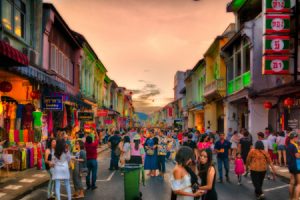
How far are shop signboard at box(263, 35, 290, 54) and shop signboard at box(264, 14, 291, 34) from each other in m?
0.32

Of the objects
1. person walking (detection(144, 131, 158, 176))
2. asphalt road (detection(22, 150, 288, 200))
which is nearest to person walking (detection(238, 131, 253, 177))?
asphalt road (detection(22, 150, 288, 200))

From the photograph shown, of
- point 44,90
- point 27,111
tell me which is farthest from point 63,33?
point 27,111

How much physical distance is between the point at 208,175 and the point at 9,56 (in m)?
7.60

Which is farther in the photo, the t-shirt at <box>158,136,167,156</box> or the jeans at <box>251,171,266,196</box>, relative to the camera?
the t-shirt at <box>158,136,167,156</box>

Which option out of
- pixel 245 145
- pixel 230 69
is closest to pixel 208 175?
pixel 245 145

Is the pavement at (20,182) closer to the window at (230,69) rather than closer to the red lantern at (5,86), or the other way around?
the red lantern at (5,86)

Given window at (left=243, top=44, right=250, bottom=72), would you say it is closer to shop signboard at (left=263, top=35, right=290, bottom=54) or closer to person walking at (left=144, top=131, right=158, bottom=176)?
shop signboard at (left=263, top=35, right=290, bottom=54)

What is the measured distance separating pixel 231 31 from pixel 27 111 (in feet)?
74.1

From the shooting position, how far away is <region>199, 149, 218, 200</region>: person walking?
6457 mm

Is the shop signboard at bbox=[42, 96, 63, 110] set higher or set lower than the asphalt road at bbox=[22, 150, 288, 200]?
higher

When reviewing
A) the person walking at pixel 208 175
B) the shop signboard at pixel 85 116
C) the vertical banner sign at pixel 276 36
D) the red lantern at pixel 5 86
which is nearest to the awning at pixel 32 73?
the red lantern at pixel 5 86

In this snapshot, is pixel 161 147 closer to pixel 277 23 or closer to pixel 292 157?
pixel 292 157

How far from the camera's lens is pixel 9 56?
1174 centimetres

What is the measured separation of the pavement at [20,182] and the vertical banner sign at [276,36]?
11.7 meters
